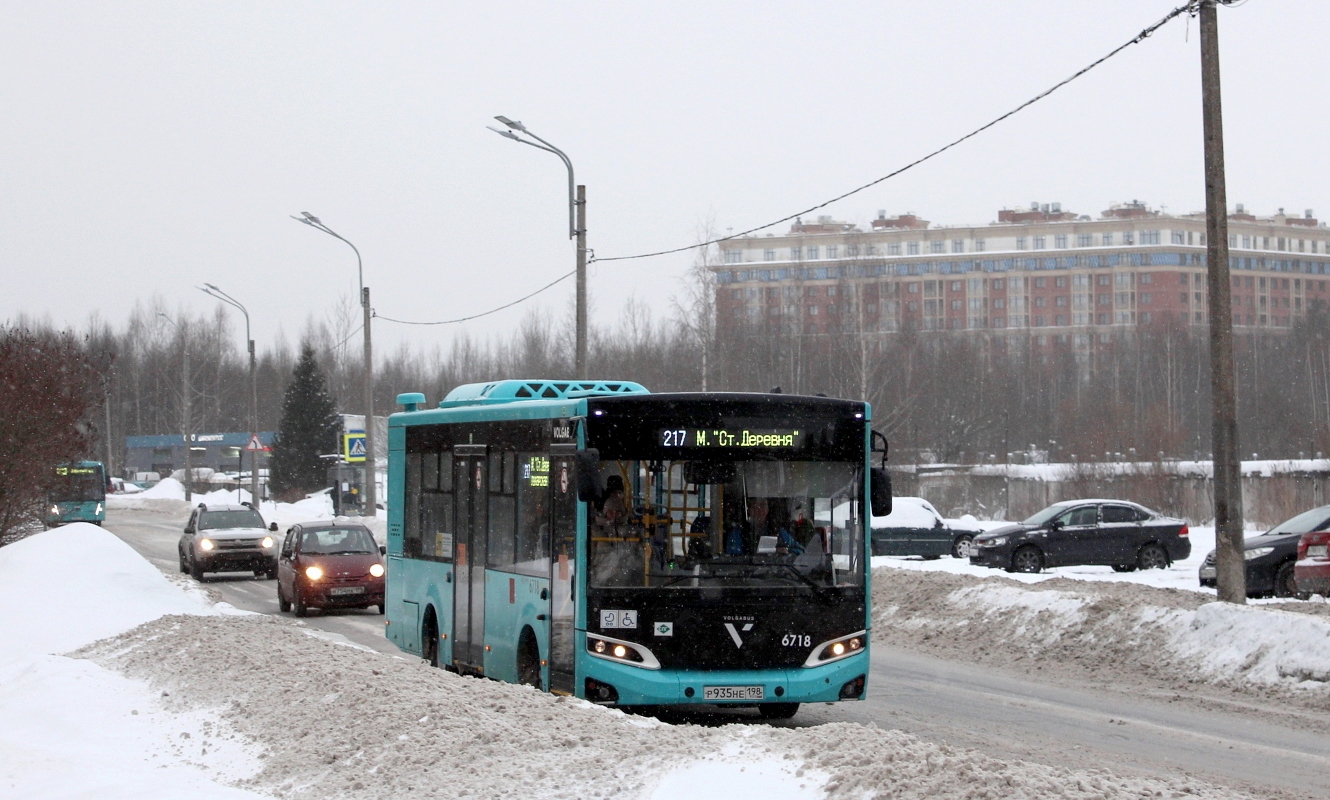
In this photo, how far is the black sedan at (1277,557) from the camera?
69.3 feet

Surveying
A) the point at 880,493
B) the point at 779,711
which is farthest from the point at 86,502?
the point at 880,493

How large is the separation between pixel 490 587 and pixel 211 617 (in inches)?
234

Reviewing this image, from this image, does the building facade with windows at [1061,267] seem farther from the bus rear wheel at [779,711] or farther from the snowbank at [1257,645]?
the bus rear wheel at [779,711]

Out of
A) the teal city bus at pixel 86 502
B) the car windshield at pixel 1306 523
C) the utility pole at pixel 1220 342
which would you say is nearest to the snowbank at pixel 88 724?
the utility pole at pixel 1220 342

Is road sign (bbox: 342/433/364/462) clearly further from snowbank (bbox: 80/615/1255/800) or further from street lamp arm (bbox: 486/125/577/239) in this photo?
snowbank (bbox: 80/615/1255/800)

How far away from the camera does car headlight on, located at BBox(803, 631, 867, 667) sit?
10.8 metres

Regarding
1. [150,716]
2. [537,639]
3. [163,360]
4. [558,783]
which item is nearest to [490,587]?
[537,639]

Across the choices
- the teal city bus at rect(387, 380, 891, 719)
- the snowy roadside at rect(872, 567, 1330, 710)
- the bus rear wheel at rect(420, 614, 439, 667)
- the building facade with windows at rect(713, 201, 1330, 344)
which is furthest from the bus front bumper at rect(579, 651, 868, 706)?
the building facade with windows at rect(713, 201, 1330, 344)

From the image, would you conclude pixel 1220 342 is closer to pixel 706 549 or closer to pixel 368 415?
pixel 706 549

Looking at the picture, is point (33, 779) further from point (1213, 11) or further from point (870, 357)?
point (870, 357)

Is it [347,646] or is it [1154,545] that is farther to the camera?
[1154,545]

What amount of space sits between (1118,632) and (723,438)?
7.87 m

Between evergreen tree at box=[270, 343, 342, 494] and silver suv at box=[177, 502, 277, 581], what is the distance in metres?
40.8

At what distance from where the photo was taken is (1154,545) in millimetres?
29672
